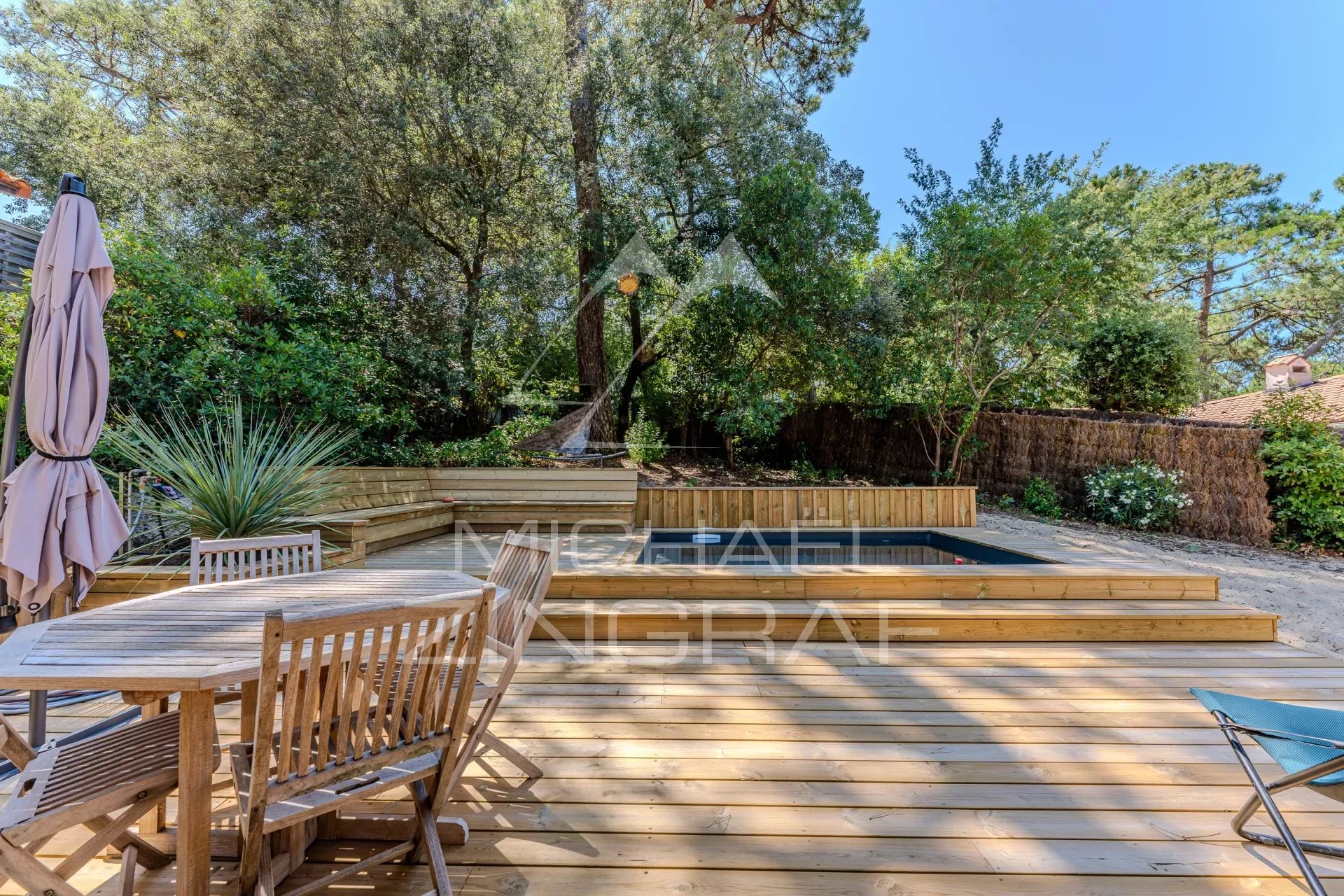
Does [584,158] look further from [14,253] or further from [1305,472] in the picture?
[1305,472]

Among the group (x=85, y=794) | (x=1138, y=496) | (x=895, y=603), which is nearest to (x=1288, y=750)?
(x=895, y=603)

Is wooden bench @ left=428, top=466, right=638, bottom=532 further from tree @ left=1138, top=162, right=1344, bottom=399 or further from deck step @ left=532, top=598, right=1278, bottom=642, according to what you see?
tree @ left=1138, top=162, right=1344, bottom=399

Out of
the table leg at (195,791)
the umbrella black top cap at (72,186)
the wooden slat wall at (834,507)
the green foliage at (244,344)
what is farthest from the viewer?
the wooden slat wall at (834,507)

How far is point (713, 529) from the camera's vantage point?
18.7 ft

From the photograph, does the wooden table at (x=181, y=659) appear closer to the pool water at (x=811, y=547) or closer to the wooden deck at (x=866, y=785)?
the wooden deck at (x=866, y=785)

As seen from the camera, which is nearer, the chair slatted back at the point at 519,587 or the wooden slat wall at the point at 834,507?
the chair slatted back at the point at 519,587

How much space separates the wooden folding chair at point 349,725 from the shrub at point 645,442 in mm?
7229

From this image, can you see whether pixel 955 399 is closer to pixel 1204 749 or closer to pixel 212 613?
pixel 1204 749

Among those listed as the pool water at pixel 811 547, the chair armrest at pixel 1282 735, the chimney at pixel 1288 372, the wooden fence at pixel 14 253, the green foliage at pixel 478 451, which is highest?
the wooden fence at pixel 14 253

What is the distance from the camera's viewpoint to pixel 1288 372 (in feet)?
32.8

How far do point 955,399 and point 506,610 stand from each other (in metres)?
7.81

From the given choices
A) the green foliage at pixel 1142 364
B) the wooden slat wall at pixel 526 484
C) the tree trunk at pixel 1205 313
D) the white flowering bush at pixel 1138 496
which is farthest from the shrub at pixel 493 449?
the tree trunk at pixel 1205 313

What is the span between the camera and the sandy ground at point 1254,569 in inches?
141

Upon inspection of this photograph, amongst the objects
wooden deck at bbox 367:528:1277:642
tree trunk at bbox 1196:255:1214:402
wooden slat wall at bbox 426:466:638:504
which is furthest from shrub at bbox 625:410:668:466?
tree trunk at bbox 1196:255:1214:402
